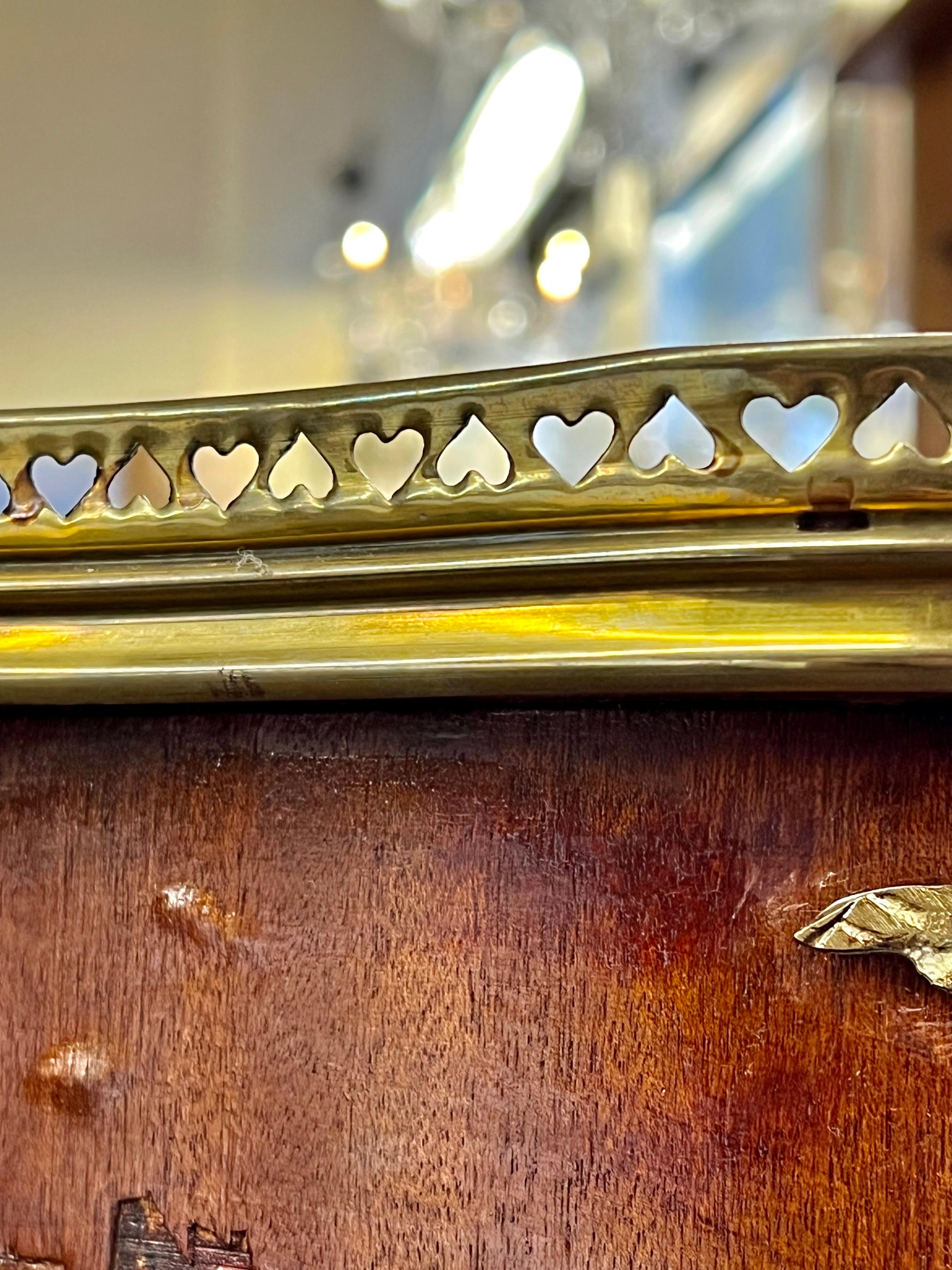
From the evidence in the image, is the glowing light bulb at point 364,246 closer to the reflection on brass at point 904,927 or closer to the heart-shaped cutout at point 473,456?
the heart-shaped cutout at point 473,456

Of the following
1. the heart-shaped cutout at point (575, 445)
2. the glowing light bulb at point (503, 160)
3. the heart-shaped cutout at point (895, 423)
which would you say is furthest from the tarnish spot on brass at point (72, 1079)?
the glowing light bulb at point (503, 160)

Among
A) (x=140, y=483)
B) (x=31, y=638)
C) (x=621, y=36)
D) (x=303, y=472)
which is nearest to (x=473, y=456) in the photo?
(x=303, y=472)

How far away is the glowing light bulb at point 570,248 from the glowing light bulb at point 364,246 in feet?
1.21

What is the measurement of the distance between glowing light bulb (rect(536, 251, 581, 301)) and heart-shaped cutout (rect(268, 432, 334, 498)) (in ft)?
2.16

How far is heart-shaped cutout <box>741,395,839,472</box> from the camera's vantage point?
241 millimetres

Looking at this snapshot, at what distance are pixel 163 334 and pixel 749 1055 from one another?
104 inches

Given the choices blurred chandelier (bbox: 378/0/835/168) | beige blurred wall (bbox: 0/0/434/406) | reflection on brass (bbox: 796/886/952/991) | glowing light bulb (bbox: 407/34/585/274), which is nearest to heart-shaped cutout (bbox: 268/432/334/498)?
reflection on brass (bbox: 796/886/952/991)

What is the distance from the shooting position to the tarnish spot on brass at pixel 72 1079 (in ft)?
0.96

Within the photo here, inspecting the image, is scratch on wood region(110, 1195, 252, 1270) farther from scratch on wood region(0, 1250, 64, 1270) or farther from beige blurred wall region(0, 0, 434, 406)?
beige blurred wall region(0, 0, 434, 406)

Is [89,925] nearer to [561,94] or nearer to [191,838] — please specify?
[191,838]

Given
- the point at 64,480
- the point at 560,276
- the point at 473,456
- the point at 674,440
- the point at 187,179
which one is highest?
the point at 187,179

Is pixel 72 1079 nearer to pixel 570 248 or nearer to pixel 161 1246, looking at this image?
pixel 161 1246

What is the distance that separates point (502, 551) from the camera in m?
0.25

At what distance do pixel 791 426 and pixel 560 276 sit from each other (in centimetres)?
103
